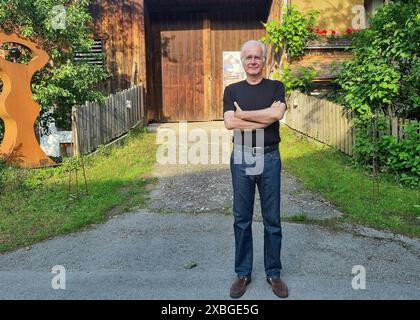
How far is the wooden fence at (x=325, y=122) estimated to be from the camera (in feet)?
30.7

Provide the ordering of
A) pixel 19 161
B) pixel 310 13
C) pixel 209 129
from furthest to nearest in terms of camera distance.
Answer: pixel 209 129 < pixel 310 13 < pixel 19 161

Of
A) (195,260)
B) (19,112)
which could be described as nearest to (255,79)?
(195,260)

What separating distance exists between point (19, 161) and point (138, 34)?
6657 mm

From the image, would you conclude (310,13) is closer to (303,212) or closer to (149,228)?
(303,212)

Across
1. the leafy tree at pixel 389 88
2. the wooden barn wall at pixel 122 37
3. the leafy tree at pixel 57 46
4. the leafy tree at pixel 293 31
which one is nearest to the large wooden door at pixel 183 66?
the wooden barn wall at pixel 122 37

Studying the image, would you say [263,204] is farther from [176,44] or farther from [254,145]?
[176,44]

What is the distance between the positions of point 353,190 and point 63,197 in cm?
455

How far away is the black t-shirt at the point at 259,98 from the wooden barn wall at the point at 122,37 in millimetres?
10803

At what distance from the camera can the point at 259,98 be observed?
3.96 metres

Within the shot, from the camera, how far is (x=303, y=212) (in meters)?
6.56

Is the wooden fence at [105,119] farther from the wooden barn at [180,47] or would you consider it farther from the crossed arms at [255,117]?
the crossed arms at [255,117]

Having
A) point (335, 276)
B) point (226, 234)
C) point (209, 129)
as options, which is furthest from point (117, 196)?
point (209, 129)

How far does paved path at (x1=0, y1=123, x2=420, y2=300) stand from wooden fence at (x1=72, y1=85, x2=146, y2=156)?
3428mm

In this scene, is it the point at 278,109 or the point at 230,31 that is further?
the point at 230,31
